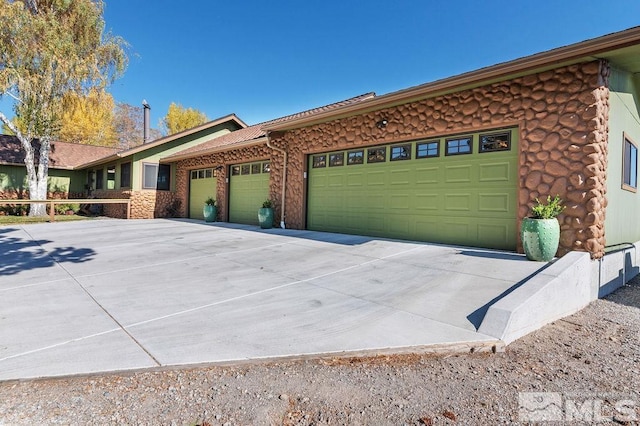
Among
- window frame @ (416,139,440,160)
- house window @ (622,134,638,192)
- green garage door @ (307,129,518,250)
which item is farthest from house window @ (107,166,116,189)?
house window @ (622,134,638,192)

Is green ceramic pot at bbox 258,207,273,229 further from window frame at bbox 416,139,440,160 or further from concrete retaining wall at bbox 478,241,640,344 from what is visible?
concrete retaining wall at bbox 478,241,640,344

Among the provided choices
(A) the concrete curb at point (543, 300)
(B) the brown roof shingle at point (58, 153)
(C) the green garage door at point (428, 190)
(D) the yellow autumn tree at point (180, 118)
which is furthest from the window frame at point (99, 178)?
(A) the concrete curb at point (543, 300)

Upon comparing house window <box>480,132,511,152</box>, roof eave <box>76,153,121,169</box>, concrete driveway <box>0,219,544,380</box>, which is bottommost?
concrete driveway <box>0,219,544,380</box>

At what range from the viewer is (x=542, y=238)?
4.89 meters

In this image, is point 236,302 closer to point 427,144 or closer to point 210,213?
point 427,144

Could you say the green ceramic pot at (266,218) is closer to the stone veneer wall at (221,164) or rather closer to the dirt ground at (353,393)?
the stone veneer wall at (221,164)

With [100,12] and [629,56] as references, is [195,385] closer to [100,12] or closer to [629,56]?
[629,56]

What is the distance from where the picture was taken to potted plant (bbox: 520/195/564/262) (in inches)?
A: 193

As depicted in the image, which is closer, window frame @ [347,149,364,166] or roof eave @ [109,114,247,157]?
window frame @ [347,149,364,166]

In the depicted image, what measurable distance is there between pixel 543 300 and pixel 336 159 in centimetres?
653

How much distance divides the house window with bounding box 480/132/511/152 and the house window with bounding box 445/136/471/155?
0.87 feet

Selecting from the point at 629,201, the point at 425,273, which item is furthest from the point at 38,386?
the point at 629,201

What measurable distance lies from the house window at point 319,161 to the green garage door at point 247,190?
7.58 ft

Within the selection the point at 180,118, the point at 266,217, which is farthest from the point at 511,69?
the point at 180,118
